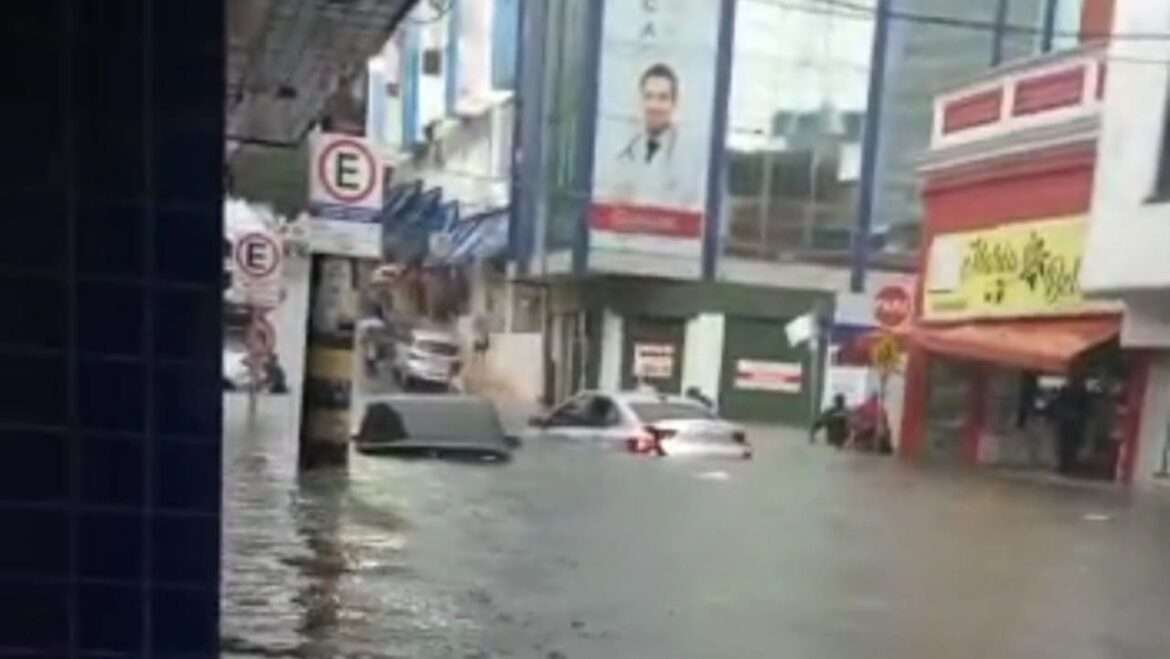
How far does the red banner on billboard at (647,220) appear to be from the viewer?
43.3 m

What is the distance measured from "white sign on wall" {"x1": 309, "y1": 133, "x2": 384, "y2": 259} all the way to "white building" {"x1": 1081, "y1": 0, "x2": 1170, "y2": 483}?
1414 cm

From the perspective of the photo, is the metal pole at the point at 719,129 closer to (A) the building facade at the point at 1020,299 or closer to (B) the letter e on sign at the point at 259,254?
(A) the building facade at the point at 1020,299

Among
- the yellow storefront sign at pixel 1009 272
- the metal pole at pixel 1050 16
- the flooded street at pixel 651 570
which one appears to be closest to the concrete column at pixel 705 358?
the yellow storefront sign at pixel 1009 272

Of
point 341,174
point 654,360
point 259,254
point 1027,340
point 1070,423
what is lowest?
point 654,360

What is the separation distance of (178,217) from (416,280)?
57578 millimetres

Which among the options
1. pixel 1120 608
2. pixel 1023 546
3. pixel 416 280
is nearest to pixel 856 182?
pixel 416 280

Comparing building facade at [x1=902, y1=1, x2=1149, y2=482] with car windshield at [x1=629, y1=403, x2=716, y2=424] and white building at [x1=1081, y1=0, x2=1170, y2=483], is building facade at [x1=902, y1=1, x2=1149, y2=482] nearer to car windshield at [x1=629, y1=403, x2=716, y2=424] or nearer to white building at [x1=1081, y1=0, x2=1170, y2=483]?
white building at [x1=1081, y1=0, x2=1170, y2=483]

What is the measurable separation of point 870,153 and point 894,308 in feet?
51.2

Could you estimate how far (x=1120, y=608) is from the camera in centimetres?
1050

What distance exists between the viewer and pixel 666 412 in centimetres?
2677

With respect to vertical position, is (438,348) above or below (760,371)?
below

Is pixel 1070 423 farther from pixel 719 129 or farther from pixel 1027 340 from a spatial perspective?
pixel 719 129

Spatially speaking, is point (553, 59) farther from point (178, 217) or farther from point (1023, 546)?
point (178, 217)

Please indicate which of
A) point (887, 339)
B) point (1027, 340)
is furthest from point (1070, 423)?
point (887, 339)
